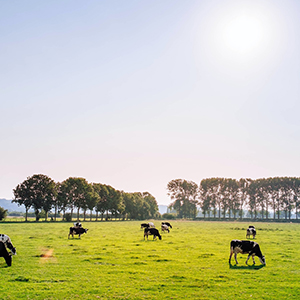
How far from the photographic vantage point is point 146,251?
88.7 feet

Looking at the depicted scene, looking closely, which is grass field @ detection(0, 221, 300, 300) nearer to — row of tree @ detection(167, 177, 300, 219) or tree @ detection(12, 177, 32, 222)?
tree @ detection(12, 177, 32, 222)

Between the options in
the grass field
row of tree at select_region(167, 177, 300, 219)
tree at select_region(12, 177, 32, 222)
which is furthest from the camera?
row of tree at select_region(167, 177, 300, 219)

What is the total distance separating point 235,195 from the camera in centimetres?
16212

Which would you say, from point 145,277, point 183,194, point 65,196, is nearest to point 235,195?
point 183,194

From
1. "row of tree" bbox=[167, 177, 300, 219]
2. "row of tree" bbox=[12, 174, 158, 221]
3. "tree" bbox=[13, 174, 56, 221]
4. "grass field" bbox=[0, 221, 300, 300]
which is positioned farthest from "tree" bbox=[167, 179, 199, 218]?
"grass field" bbox=[0, 221, 300, 300]

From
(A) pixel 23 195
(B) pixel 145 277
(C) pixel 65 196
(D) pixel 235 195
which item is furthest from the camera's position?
(D) pixel 235 195

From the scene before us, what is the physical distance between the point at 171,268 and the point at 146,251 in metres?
7.74

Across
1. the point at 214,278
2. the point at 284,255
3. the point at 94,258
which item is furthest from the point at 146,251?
the point at 284,255

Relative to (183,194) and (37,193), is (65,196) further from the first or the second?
(183,194)

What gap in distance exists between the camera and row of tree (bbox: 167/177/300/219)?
6097 inches

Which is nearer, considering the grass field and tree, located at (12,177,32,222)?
the grass field

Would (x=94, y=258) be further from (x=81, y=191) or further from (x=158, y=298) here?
(x=81, y=191)

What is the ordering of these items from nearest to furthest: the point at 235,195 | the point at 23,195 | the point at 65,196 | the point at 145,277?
the point at 145,277 → the point at 23,195 → the point at 65,196 → the point at 235,195

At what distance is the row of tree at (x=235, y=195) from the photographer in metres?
155
